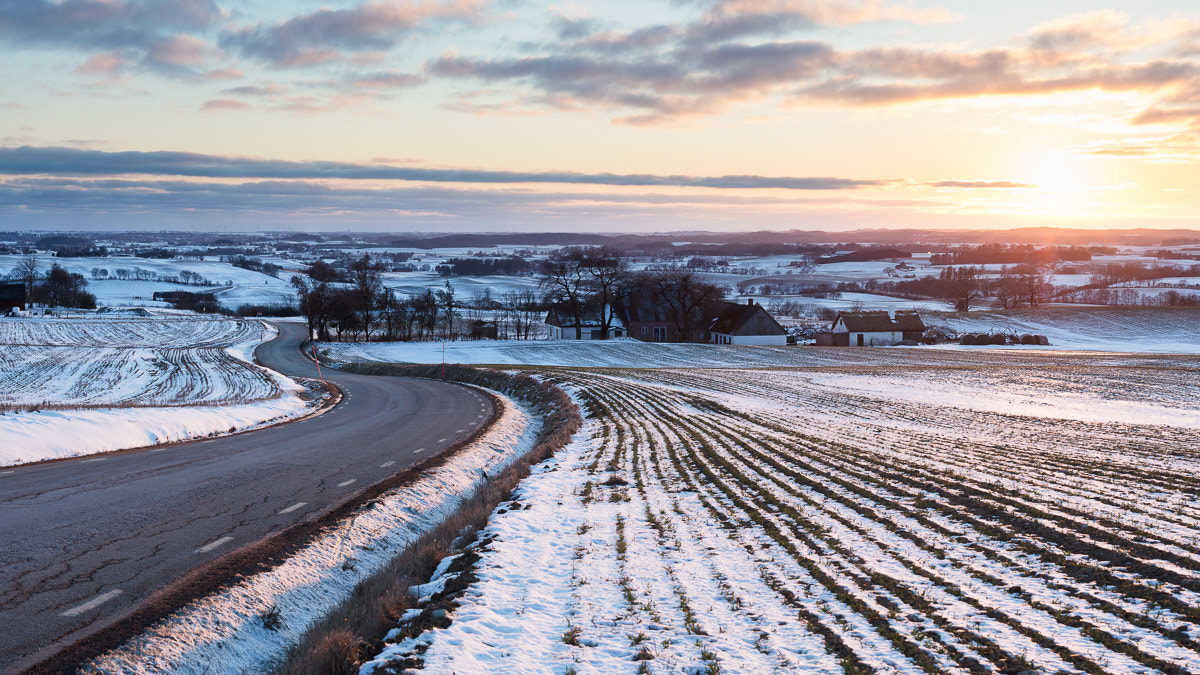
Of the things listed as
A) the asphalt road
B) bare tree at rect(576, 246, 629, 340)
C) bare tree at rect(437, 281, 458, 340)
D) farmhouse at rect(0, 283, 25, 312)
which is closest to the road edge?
the asphalt road

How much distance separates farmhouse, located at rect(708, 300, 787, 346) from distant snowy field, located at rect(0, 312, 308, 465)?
5085 centimetres

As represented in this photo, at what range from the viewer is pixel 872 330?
87750 millimetres

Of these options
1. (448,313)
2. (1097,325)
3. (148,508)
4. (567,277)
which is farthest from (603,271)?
(148,508)

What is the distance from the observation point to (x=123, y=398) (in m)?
38.9

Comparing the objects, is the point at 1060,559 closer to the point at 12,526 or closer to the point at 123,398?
the point at 12,526

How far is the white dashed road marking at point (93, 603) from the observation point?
777cm

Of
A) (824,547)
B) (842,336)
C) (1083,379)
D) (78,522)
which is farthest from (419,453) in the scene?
(842,336)

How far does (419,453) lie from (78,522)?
8436 mm

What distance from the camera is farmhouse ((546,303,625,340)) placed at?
3730 inches

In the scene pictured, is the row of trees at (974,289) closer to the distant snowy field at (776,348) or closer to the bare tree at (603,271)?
the distant snowy field at (776,348)

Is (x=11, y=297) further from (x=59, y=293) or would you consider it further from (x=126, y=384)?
(x=126, y=384)

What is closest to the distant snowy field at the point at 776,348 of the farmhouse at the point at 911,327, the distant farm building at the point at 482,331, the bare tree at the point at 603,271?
the bare tree at the point at 603,271

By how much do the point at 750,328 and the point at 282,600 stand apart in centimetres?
8024

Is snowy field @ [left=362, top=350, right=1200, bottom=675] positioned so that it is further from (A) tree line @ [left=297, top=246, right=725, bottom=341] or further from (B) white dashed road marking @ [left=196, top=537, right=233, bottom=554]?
(A) tree line @ [left=297, top=246, right=725, bottom=341]
